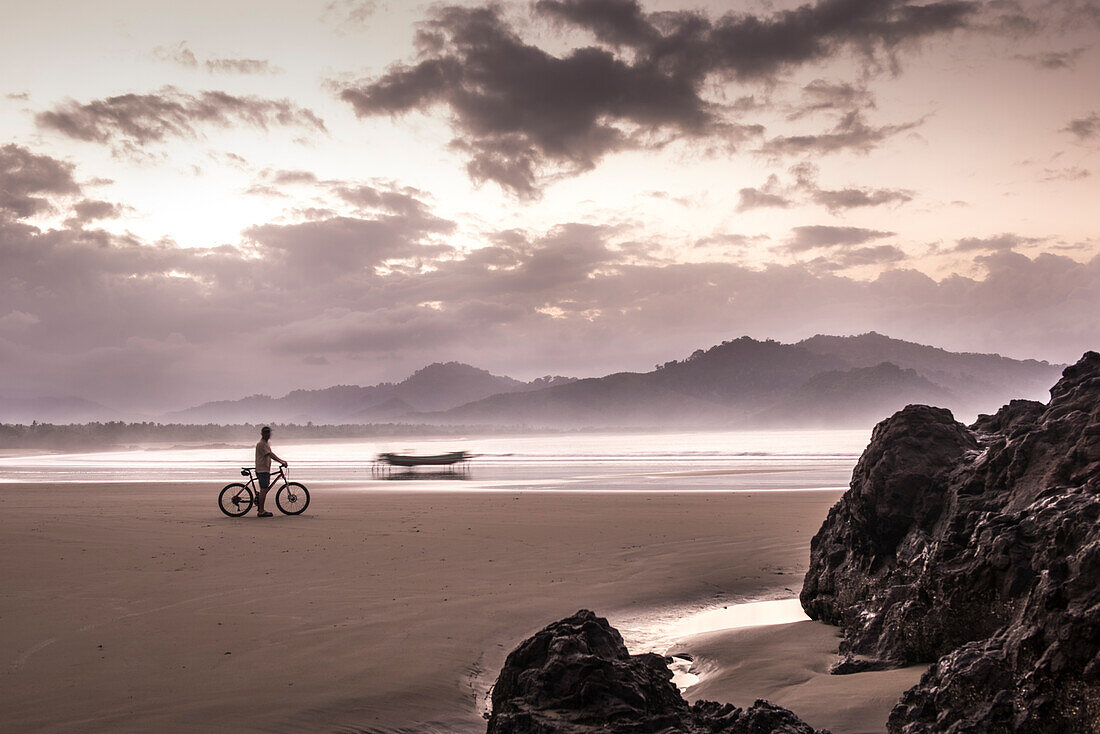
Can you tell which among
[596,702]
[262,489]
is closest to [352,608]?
[596,702]

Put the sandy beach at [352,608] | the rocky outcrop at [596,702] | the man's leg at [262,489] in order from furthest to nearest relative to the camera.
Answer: the man's leg at [262,489]
the sandy beach at [352,608]
the rocky outcrop at [596,702]

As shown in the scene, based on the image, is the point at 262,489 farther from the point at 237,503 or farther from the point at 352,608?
the point at 352,608

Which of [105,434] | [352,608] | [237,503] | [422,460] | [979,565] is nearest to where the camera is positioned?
[979,565]

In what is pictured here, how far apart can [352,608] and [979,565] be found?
5395 mm

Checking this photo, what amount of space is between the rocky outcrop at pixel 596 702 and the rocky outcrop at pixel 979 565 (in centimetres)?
88

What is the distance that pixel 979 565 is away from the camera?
14.7 feet

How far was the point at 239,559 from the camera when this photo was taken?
975cm

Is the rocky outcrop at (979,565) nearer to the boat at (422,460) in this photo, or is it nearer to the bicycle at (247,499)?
the bicycle at (247,499)

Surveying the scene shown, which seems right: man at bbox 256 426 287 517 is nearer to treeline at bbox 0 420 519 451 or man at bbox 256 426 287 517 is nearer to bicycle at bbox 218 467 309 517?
bicycle at bbox 218 467 309 517

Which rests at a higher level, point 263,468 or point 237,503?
point 263,468

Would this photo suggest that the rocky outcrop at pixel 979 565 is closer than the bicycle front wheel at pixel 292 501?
Yes

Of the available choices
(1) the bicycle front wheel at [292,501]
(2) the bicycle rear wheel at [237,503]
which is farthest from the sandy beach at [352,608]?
(1) the bicycle front wheel at [292,501]

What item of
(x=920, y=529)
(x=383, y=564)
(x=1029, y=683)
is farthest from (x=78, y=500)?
(x=1029, y=683)

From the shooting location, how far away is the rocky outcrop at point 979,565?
3240 mm
